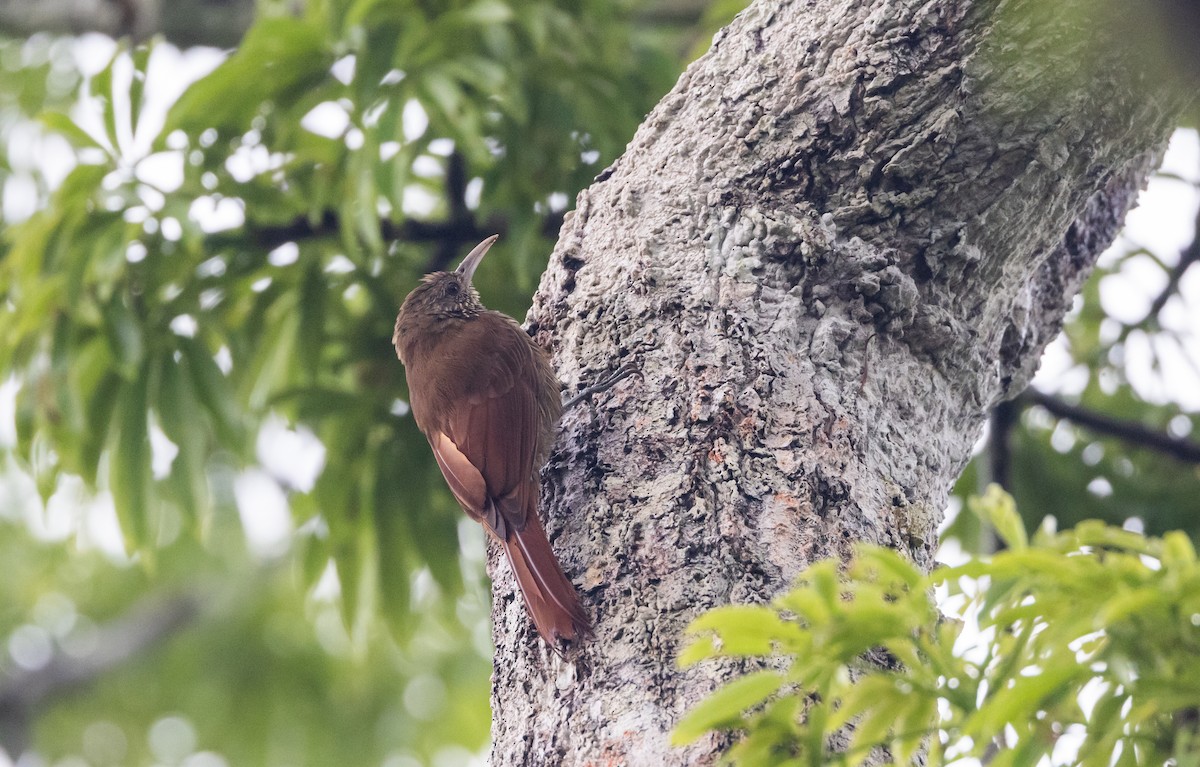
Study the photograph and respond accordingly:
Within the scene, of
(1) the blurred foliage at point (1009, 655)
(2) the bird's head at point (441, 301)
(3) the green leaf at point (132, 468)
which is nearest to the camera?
(1) the blurred foliage at point (1009, 655)

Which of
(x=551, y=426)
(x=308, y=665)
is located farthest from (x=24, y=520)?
(x=551, y=426)

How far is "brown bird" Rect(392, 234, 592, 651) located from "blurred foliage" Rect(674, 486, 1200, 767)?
70 centimetres

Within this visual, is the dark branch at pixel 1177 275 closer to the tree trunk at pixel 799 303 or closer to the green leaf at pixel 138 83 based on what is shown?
the tree trunk at pixel 799 303

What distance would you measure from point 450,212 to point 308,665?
4.54m

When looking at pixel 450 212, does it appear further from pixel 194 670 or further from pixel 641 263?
pixel 194 670

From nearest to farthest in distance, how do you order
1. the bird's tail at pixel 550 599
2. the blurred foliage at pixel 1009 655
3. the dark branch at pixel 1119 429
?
the blurred foliage at pixel 1009 655, the bird's tail at pixel 550 599, the dark branch at pixel 1119 429

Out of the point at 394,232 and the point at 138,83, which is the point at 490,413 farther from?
the point at 138,83

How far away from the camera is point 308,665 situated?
7.72 m

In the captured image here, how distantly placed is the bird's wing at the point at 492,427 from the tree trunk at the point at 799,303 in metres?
0.23

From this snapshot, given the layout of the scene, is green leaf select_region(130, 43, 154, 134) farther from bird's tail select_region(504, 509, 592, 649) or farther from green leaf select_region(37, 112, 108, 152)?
bird's tail select_region(504, 509, 592, 649)

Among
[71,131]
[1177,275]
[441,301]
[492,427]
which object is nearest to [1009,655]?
[492,427]

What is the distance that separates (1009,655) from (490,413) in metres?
1.82

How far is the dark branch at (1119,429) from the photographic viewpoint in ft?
14.1

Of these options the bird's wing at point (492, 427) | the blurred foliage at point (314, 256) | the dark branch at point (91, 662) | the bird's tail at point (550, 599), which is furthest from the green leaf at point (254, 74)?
the dark branch at point (91, 662)
